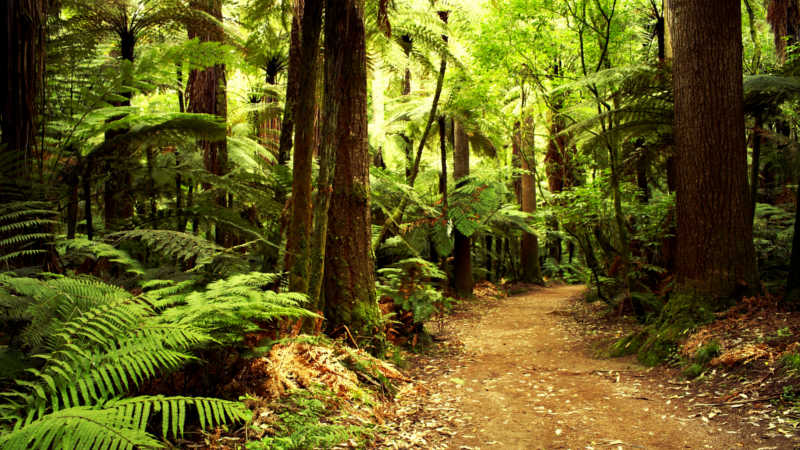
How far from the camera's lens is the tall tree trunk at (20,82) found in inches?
136

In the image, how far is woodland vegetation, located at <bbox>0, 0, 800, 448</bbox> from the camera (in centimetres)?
221

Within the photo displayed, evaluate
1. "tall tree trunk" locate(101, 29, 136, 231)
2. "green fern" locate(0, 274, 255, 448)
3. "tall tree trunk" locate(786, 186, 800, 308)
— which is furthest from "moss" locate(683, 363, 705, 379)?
"tall tree trunk" locate(101, 29, 136, 231)

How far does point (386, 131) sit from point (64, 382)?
32.5ft

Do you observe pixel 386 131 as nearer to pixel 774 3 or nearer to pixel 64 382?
pixel 774 3

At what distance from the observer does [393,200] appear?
752cm

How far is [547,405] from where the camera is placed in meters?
3.77

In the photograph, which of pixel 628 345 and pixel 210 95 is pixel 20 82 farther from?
pixel 628 345

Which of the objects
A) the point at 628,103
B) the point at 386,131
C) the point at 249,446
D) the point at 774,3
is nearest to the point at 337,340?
the point at 249,446

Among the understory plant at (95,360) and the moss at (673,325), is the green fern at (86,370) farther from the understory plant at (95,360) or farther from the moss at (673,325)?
the moss at (673,325)

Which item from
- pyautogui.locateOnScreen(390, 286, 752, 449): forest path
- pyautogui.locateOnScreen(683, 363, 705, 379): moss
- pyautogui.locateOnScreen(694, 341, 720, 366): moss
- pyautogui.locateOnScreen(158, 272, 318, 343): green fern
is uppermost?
pyautogui.locateOnScreen(158, 272, 318, 343): green fern

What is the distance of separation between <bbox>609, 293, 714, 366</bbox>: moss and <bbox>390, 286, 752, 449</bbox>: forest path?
0.22 m

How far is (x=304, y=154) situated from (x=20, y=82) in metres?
2.14

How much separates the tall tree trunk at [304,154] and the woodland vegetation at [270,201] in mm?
16

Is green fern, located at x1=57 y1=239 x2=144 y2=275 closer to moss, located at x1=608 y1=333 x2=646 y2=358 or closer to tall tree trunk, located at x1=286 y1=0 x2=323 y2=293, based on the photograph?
tall tree trunk, located at x1=286 y1=0 x2=323 y2=293
